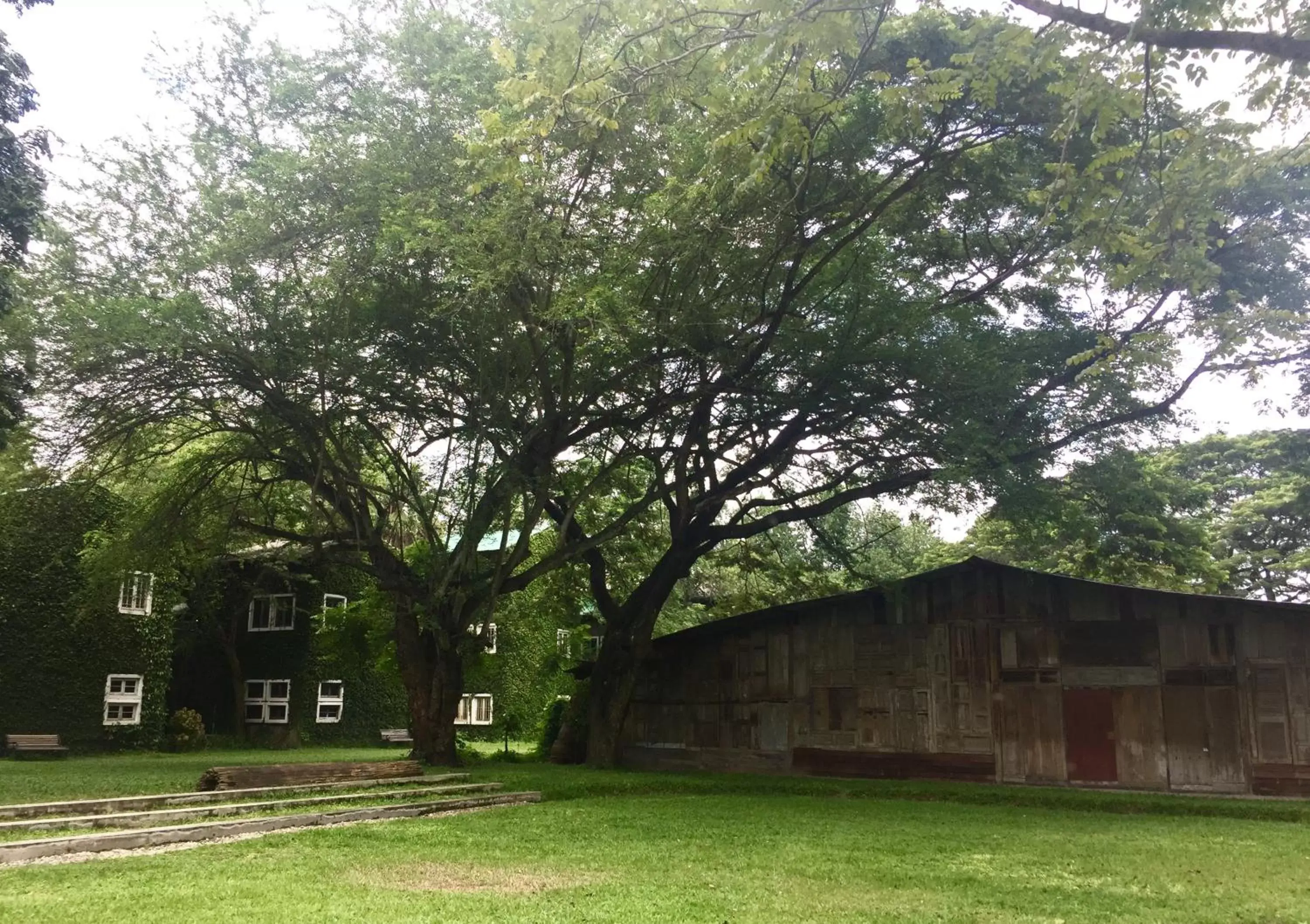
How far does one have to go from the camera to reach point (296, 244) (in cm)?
1529

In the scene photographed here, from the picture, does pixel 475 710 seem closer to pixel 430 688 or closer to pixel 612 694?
pixel 612 694

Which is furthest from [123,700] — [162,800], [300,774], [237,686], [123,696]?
[162,800]

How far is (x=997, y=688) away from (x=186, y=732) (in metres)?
22.1

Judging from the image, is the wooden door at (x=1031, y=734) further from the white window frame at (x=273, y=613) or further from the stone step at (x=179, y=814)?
the white window frame at (x=273, y=613)

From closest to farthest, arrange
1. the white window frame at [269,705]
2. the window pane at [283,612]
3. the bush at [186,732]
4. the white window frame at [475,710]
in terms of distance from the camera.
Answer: the bush at [186,732] → the white window frame at [269,705] → the window pane at [283,612] → the white window frame at [475,710]

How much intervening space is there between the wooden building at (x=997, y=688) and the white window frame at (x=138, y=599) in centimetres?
1421

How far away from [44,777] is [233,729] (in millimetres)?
14495

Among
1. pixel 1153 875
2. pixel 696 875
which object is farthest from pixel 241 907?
pixel 1153 875

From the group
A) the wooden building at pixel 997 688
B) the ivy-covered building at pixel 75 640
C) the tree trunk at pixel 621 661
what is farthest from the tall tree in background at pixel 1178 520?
the ivy-covered building at pixel 75 640

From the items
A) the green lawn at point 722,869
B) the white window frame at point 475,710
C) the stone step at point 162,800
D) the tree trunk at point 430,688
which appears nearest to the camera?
the green lawn at point 722,869

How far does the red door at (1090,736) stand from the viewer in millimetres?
19156

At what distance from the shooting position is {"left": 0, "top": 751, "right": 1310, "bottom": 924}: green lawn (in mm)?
7832

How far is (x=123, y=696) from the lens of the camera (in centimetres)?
2781

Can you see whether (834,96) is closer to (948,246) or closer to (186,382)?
(948,246)
